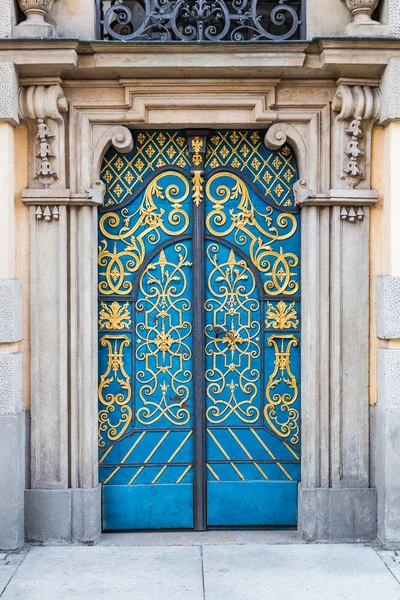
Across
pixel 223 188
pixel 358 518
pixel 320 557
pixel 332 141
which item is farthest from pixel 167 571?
pixel 332 141

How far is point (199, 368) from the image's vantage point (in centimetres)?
638

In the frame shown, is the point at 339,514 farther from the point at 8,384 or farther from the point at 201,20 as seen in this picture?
the point at 201,20

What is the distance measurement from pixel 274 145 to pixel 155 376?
1893 millimetres

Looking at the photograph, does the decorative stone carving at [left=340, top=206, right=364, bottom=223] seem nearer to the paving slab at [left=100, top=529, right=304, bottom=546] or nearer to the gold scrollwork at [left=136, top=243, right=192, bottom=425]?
the gold scrollwork at [left=136, top=243, right=192, bottom=425]

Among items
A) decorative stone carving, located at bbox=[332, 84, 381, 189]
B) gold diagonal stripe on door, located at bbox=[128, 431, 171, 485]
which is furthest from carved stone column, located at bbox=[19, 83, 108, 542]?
decorative stone carving, located at bbox=[332, 84, 381, 189]

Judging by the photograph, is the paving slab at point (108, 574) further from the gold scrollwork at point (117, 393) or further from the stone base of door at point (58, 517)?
the gold scrollwork at point (117, 393)

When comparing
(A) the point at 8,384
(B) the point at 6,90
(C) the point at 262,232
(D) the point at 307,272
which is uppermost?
(B) the point at 6,90

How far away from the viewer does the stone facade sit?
6.01 m

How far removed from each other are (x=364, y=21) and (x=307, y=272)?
1.77 metres

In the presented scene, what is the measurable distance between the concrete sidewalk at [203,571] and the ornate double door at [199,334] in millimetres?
390

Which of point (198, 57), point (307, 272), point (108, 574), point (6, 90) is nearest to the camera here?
point (108, 574)

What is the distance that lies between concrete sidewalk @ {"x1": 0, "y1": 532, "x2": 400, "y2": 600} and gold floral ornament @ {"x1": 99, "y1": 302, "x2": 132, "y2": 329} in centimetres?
154

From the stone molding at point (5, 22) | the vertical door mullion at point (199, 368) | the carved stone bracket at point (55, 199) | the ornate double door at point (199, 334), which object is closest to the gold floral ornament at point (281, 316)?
the ornate double door at point (199, 334)

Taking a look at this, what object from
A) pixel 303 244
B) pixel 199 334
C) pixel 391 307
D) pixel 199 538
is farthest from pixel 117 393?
pixel 391 307
